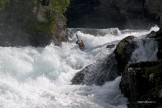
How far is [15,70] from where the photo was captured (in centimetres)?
3375

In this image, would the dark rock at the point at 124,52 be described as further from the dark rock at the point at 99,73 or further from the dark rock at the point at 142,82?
the dark rock at the point at 142,82

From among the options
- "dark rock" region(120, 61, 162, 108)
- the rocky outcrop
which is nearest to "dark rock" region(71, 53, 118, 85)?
the rocky outcrop

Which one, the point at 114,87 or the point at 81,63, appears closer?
the point at 114,87

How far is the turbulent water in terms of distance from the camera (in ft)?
86.5

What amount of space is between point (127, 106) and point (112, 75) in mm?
7227

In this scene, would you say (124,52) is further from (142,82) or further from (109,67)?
(142,82)

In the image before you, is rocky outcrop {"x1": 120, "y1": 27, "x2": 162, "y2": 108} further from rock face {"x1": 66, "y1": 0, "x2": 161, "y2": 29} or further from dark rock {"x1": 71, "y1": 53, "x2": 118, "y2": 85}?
rock face {"x1": 66, "y1": 0, "x2": 161, "y2": 29}

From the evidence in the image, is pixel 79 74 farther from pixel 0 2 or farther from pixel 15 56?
pixel 0 2

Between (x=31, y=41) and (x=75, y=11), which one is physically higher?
(x=75, y=11)

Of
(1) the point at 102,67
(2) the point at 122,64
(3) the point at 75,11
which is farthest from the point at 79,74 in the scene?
(3) the point at 75,11

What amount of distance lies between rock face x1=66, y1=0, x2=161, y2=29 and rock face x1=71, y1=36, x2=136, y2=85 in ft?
117

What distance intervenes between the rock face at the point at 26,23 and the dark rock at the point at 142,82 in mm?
18214

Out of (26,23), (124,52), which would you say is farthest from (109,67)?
(26,23)

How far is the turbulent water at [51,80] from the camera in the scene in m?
26.4
